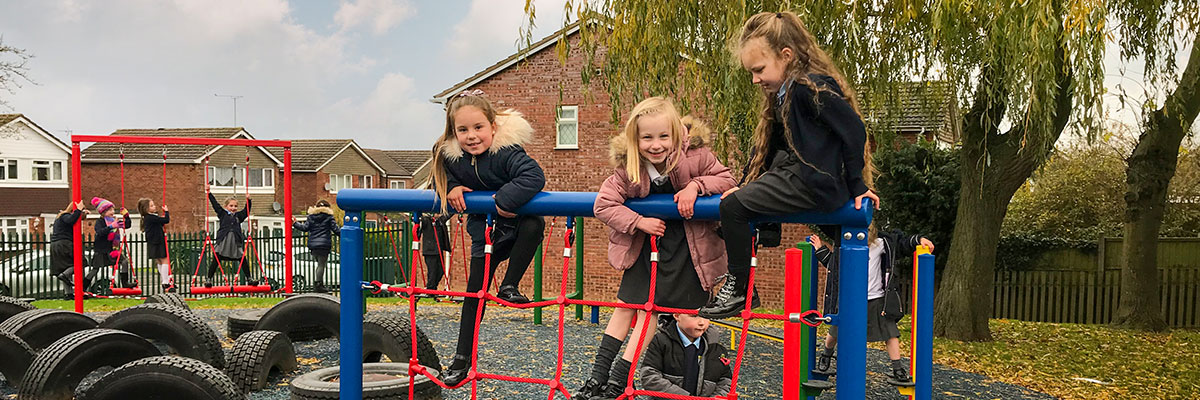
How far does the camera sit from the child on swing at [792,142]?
2631 millimetres

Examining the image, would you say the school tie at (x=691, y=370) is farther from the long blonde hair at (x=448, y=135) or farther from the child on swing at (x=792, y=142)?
the long blonde hair at (x=448, y=135)

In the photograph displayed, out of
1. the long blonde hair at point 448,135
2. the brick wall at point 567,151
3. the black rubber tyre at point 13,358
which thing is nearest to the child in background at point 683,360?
the long blonde hair at point 448,135

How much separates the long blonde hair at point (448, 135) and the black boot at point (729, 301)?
108 centimetres

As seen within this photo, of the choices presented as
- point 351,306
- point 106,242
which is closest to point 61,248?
point 106,242

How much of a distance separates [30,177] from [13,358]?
3365cm

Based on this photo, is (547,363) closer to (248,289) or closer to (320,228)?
(248,289)

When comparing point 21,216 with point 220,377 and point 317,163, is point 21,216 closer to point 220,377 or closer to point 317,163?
point 317,163

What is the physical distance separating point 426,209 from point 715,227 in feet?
3.59

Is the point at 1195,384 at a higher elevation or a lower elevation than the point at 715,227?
lower

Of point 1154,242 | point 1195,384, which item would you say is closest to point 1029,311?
point 1154,242

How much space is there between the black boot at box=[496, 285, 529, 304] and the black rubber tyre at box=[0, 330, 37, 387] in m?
3.87

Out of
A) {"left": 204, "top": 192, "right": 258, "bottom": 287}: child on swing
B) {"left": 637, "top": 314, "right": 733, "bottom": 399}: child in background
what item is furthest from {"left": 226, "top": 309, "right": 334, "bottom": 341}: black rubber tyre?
{"left": 637, "top": 314, "right": 733, "bottom": 399}: child in background

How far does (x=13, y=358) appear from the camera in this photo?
17.9 ft

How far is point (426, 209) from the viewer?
3.26 metres
